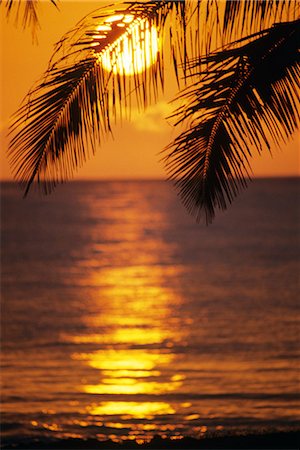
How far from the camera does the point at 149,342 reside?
2384 centimetres

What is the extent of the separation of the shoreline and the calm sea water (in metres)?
2.23

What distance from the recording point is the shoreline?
31.5 ft

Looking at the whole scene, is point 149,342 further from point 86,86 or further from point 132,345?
point 86,86

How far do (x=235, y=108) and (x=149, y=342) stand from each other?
1837 centimetres

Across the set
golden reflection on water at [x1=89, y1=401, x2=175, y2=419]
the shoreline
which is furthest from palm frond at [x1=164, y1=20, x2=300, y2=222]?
golden reflection on water at [x1=89, y1=401, x2=175, y2=419]

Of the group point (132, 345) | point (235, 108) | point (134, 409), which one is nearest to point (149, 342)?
point (132, 345)

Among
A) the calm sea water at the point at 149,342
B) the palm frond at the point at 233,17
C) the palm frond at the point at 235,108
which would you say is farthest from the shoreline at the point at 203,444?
the palm frond at the point at 233,17

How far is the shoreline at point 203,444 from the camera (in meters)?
9.61

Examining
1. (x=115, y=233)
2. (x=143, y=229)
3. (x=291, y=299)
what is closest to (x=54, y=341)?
(x=291, y=299)

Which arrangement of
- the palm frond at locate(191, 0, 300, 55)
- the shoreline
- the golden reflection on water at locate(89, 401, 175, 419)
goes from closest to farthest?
the palm frond at locate(191, 0, 300, 55) → the shoreline → the golden reflection on water at locate(89, 401, 175, 419)

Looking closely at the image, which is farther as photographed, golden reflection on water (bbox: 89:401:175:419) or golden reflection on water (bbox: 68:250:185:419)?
golden reflection on water (bbox: 68:250:185:419)

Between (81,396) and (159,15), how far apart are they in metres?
11.6

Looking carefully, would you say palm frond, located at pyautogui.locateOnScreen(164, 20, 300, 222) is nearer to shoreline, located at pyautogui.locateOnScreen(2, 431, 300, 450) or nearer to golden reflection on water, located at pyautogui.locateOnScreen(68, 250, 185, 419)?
shoreline, located at pyautogui.locateOnScreen(2, 431, 300, 450)

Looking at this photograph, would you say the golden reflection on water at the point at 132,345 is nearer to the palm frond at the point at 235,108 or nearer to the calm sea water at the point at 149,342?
the calm sea water at the point at 149,342
